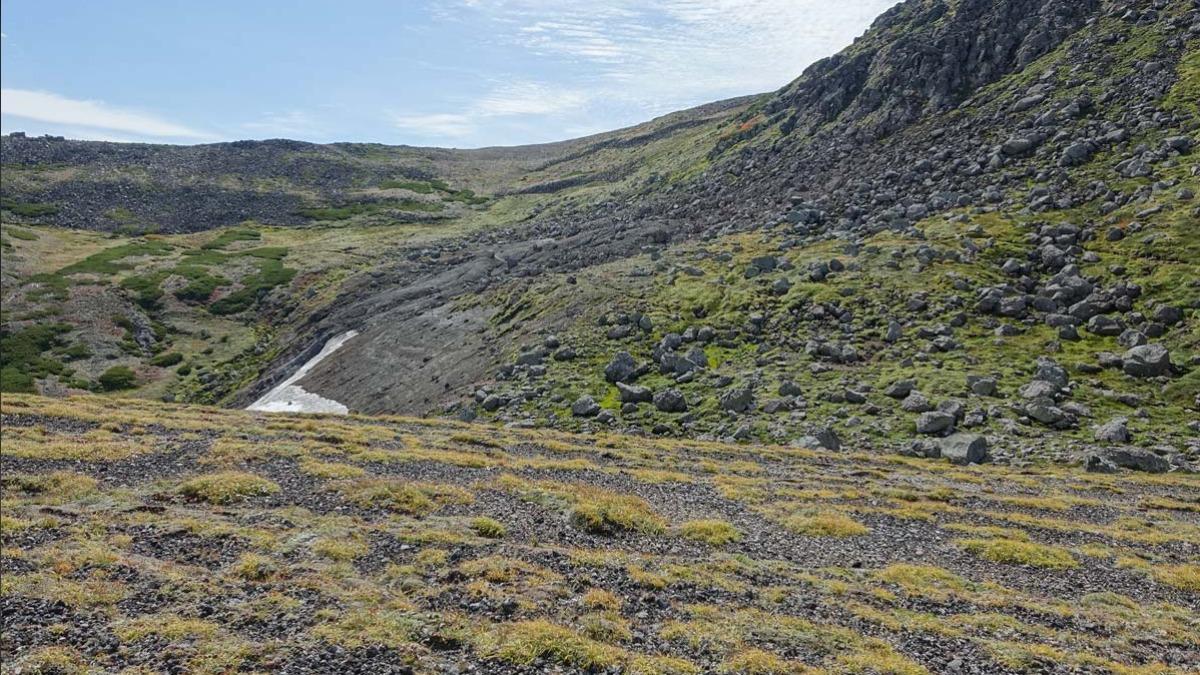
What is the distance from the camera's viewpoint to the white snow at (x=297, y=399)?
59263 millimetres

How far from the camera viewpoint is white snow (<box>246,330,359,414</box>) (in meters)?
59.3

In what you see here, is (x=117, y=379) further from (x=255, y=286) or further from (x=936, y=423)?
(x=936, y=423)

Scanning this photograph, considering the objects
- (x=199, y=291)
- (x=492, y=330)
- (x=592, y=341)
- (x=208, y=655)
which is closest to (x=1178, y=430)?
(x=592, y=341)

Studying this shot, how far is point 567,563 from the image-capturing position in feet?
65.2

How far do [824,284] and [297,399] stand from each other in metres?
47.8

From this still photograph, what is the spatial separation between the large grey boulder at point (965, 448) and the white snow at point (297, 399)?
4453cm

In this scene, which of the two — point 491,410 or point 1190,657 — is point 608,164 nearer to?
point 491,410

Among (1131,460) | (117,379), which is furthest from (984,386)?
(117,379)

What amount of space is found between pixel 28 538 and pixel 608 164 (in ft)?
517

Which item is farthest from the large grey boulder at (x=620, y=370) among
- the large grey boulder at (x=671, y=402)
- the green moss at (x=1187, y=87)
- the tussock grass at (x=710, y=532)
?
the green moss at (x=1187, y=87)

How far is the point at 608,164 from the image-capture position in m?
168

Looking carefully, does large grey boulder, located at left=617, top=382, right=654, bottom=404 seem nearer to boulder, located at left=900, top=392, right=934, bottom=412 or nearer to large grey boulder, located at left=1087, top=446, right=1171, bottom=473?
boulder, located at left=900, top=392, right=934, bottom=412

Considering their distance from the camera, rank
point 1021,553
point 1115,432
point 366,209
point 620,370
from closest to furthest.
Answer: point 1021,553 → point 1115,432 → point 620,370 → point 366,209

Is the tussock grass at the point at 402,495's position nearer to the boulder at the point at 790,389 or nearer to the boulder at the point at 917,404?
the boulder at the point at 790,389
